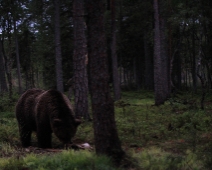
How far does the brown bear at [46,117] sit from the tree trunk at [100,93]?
2.75m

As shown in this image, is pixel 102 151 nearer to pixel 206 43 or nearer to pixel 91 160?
pixel 91 160

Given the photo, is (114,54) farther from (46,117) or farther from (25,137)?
(46,117)

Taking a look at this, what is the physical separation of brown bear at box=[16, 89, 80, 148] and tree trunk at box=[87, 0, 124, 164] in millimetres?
2750

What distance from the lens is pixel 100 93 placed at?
740 cm

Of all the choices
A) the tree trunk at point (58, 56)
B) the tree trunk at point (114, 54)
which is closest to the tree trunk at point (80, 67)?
the tree trunk at point (58, 56)

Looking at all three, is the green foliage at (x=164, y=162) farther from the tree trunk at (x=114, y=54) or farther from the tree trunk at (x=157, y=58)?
the tree trunk at (x=114, y=54)

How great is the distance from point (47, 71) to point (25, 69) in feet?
26.1

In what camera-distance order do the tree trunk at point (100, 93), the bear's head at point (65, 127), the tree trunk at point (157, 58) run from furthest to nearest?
the tree trunk at point (157, 58) → the bear's head at point (65, 127) → the tree trunk at point (100, 93)

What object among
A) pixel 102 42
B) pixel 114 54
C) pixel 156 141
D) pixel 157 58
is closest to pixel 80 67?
pixel 156 141

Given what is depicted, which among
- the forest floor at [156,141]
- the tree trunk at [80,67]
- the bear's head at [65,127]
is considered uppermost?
the tree trunk at [80,67]

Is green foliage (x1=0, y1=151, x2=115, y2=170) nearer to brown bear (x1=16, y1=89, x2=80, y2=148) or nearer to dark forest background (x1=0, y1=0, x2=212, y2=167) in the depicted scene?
dark forest background (x1=0, y1=0, x2=212, y2=167)

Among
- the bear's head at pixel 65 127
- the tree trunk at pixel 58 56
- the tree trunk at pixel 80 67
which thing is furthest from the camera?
the tree trunk at pixel 58 56

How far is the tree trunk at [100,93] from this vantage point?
7.39 meters

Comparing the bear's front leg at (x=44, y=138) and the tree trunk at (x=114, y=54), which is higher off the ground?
the tree trunk at (x=114, y=54)
